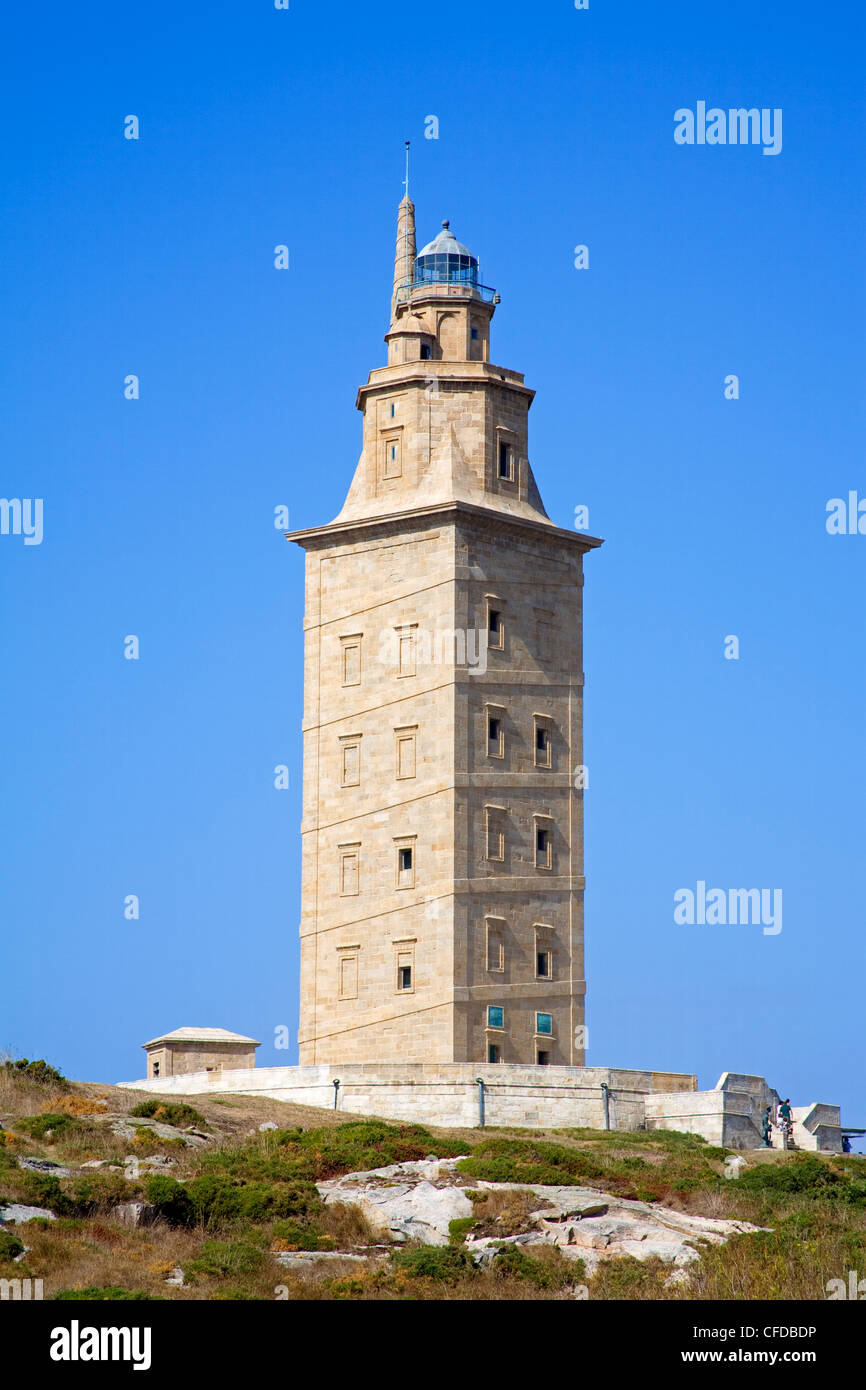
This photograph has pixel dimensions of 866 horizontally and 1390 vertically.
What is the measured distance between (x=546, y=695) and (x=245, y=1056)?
1486cm

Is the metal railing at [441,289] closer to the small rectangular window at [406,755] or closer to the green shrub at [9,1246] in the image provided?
the small rectangular window at [406,755]

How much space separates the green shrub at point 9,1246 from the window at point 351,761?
26.7 meters

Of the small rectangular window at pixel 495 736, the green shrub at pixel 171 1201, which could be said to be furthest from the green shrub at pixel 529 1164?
the small rectangular window at pixel 495 736

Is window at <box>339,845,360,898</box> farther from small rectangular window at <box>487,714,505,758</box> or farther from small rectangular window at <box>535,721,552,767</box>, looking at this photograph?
small rectangular window at <box>535,721,552,767</box>

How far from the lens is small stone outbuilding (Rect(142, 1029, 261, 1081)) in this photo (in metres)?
61.6

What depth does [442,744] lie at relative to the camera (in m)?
56.1

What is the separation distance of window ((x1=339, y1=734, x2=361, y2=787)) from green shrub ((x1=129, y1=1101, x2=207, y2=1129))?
14.2 meters

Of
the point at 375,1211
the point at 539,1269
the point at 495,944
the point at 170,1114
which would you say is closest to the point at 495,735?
the point at 495,944

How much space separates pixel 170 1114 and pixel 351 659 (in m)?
17.8

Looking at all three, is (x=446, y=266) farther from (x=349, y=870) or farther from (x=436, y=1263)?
(x=436, y=1263)

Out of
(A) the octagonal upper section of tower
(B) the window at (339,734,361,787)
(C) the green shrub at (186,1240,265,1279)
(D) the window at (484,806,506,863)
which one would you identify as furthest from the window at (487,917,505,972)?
(C) the green shrub at (186,1240,265,1279)
